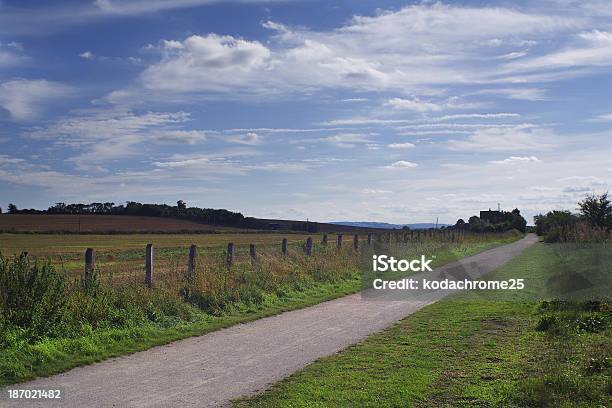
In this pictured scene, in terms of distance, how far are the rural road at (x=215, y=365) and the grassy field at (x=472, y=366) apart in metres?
0.48

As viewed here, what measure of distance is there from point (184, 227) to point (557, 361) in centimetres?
8937

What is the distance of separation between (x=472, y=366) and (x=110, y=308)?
6.84 m

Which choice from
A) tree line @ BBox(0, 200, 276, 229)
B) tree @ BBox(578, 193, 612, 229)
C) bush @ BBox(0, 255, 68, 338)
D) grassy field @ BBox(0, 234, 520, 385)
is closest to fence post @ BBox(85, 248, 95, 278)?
grassy field @ BBox(0, 234, 520, 385)

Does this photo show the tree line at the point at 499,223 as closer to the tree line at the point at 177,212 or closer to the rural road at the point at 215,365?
the tree line at the point at 177,212

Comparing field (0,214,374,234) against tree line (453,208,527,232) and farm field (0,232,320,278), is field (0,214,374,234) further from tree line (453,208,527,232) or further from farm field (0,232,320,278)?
tree line (453,208,527,232)

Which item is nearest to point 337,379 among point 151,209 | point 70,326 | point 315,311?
point 70,326

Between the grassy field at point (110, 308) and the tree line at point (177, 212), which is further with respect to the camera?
the tree line at point (177, 212)

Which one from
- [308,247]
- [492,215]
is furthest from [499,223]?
[308,247]

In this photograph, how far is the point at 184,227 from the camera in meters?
95.9

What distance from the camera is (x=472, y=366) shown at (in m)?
9.20

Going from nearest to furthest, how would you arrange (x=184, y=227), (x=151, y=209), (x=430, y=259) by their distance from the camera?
1. (x=430, y=259)
2. (x=184, y=227)
3. (x=151, y=209)

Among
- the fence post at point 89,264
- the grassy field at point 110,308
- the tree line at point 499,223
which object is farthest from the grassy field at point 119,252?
the tree line at point 499,223

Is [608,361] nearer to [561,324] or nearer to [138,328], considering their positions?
[561,324]

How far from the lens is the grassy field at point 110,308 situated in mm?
9859
